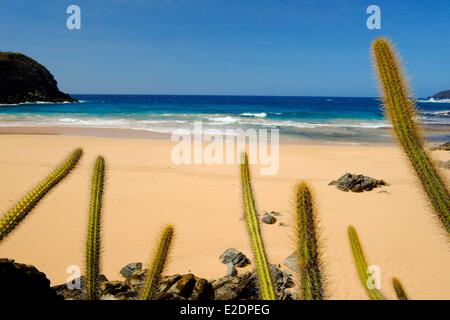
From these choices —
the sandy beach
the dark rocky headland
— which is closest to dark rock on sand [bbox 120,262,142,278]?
the sandy beach

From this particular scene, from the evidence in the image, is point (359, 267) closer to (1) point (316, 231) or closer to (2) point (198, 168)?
(1) point (316, 231)

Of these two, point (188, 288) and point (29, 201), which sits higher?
point (29, 201)

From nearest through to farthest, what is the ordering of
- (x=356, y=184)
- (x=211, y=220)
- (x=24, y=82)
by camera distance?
(x=211, y=220) < (x=356, y=184) < (x=24, y=82)

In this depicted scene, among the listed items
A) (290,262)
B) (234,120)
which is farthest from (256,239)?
(234,120)

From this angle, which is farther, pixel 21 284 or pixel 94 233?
pixel 94 233

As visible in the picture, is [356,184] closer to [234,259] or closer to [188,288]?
[234,259]

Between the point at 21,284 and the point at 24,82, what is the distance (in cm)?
8167

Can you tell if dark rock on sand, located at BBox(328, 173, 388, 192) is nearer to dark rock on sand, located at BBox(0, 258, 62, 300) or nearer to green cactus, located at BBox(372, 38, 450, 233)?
green cactus, located at BBox(372, 38, 450, 233)

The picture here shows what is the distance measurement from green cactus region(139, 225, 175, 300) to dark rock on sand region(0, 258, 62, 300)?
0.72m

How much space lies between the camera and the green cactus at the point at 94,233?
95.5 inches

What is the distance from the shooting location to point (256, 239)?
2.44m

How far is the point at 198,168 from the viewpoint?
14539 millimetres

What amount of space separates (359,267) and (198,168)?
39.6 ft
